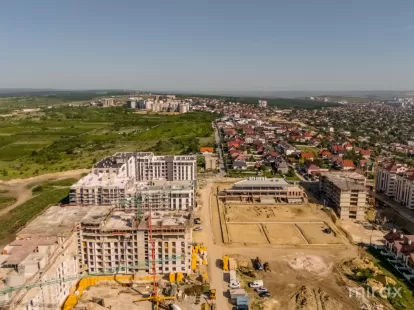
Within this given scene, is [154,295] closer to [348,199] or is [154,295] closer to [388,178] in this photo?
[348,199]

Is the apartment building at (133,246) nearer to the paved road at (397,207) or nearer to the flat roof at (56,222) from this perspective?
the flat roof at (56,222)

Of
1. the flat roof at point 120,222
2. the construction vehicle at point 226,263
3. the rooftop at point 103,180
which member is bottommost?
the construction vehicle at point 226,263

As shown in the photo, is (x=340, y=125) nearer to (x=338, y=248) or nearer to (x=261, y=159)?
(x=261, y=159)

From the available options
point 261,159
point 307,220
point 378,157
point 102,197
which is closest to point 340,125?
point 378,157

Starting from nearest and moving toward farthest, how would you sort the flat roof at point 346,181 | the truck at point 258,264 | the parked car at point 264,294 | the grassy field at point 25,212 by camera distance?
the parked car at point 264,294 < the truck at point 258,264 < the grassy field at point 25,212 < the flat roof at point 346,181

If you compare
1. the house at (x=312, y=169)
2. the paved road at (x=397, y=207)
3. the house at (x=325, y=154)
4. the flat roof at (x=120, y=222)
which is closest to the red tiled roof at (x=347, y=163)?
the house at (x=312, y=169)

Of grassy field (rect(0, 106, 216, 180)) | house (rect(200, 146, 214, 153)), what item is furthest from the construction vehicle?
house (rect(200, 146, 214, 153))

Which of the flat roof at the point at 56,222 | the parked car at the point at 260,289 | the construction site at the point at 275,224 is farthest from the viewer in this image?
the construction site at the point at 275,224
